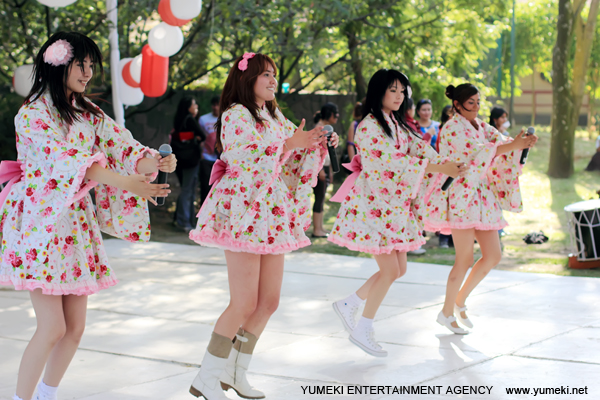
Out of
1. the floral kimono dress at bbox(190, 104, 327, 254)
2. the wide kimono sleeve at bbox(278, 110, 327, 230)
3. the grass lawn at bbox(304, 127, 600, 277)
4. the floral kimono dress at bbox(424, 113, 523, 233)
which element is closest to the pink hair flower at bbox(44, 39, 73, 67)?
the floral kimono dress at bbox(190, 104, 327, 254)

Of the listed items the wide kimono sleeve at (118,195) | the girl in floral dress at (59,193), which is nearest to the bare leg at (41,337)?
the girl in floral dress at (59,193)

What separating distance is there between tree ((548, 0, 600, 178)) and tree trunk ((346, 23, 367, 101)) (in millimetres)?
4224

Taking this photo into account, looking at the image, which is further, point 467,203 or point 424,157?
point 467,203

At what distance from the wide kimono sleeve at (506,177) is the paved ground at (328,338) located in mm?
827

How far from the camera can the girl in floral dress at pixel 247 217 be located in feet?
10.8

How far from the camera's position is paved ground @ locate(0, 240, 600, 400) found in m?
3.68

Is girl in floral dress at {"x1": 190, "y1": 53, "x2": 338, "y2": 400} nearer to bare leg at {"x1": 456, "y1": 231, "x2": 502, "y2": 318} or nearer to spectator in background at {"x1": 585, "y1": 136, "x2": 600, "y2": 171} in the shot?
bare leg at {"x1": 456, "y1": 231, "x2": 502, "y2": 318}

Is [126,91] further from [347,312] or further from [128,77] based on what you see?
[347,312]

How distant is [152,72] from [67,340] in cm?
537

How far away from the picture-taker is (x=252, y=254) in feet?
10.9

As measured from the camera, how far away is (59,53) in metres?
2.89

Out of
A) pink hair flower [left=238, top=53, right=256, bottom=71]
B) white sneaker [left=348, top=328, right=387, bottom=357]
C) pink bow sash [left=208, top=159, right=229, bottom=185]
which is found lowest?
Answer: white sneaker [left=348, top=328, right=387, bottom=357]

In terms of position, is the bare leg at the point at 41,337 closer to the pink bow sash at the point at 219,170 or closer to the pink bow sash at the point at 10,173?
the pink bow sash at the point at 10,173

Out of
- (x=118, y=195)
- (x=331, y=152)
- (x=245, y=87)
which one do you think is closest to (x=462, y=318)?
(x=331, y=152)
